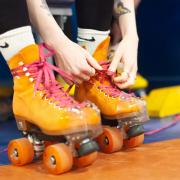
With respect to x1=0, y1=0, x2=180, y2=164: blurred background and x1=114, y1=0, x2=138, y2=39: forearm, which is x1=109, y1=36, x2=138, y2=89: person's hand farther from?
x1=0, y1=0, x2=180, y2=164: blurred background

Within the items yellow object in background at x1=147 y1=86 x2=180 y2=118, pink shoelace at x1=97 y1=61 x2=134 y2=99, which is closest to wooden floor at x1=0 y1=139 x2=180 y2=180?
pink shoelace at x1=97 y1=61 x2=134 y2=99

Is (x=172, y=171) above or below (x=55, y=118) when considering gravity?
below

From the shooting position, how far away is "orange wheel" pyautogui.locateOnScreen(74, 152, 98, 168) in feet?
2.67

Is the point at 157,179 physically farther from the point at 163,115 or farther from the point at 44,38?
the point at 163,115

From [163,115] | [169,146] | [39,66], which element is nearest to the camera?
[39,66]

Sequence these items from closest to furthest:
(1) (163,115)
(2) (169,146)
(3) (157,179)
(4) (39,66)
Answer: (3) (157,179), (4) (39,66), (2) (169,146), (1) (163,115)

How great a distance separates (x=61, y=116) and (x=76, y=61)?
137 mm

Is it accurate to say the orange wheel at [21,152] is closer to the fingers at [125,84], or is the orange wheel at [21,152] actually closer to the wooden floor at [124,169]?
the wooden floor at [124,169]

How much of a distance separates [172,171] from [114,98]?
0.69ft

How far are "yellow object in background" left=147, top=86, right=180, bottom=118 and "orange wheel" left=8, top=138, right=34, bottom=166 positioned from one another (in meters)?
0.64

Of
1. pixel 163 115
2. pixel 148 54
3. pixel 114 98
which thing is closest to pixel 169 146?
pixel 114 98

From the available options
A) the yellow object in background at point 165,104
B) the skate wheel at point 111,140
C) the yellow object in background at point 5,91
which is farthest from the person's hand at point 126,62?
the yellow object in background at point 5,91

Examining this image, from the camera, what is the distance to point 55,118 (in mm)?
783

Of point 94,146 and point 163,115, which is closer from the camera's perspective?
point 94,146
